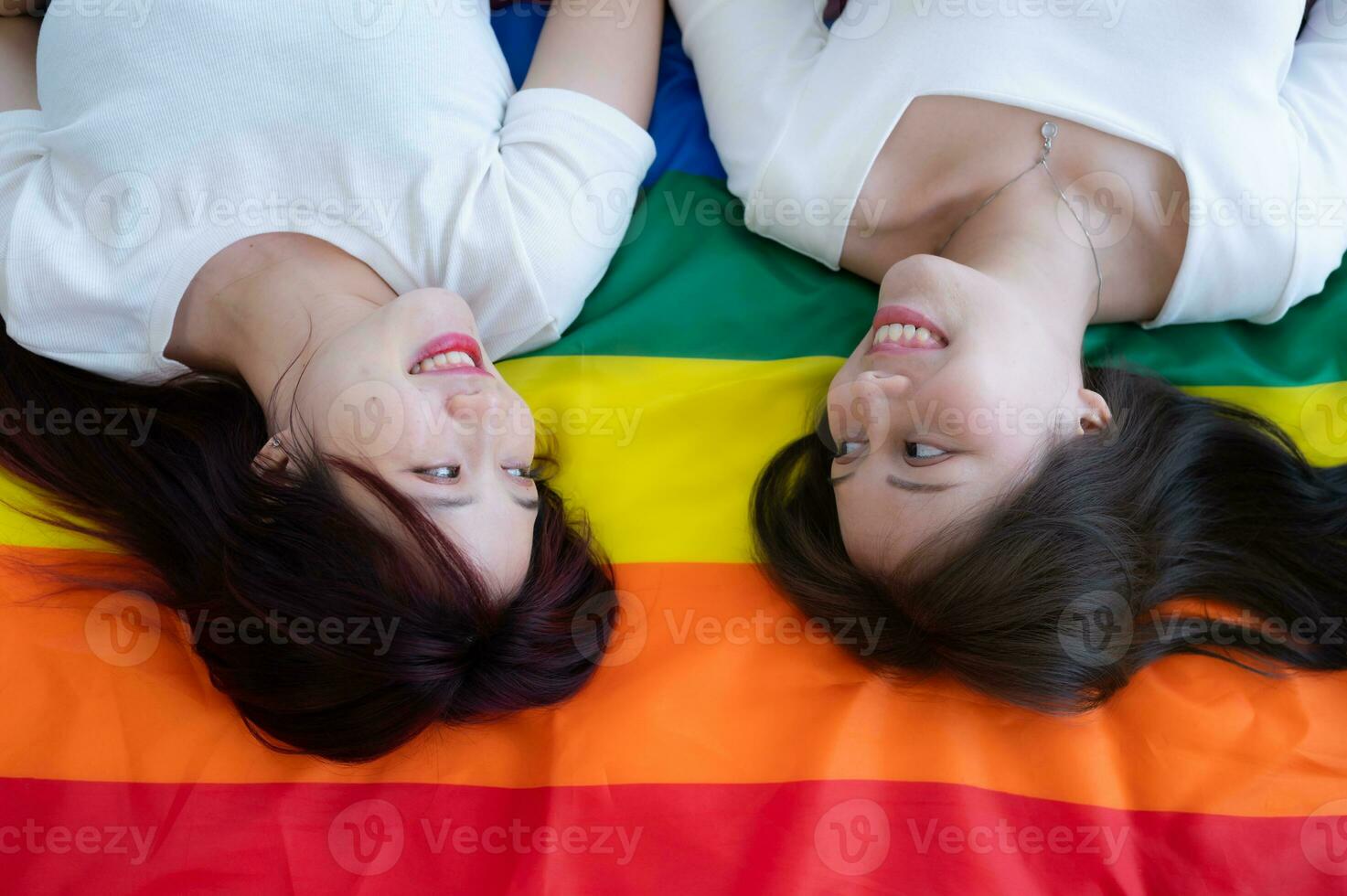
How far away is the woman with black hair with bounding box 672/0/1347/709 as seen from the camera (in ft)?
4.38

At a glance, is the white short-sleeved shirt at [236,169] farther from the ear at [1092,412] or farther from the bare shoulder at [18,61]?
the ear at [1092,412]

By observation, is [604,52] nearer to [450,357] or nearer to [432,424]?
[450,357]

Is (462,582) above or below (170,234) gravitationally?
below

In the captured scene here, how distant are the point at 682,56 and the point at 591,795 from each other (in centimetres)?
147

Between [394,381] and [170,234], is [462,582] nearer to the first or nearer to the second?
[394,381]

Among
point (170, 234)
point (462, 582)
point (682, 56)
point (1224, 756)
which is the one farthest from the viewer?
point (682, 56)

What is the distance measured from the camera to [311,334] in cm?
144

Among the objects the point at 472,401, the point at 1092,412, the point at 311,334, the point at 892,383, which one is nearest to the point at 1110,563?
the point at 1092,412

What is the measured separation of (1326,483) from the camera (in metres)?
1.54

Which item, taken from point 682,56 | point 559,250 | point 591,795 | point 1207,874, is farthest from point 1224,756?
point 682,56

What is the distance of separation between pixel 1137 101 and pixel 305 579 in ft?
4.83

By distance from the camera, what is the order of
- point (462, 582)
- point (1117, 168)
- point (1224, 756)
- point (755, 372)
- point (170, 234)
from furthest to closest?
point (755, 372) → point (1117, 168) → point (170, 234) → point (1224, 756) → point (462, 582)

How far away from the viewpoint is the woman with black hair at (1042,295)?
1.33 meters

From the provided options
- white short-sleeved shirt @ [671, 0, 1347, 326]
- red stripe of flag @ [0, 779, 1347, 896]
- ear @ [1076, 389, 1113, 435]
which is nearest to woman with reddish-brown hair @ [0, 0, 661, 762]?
red stripe of flag @ [0, 779, 1347, 896]
